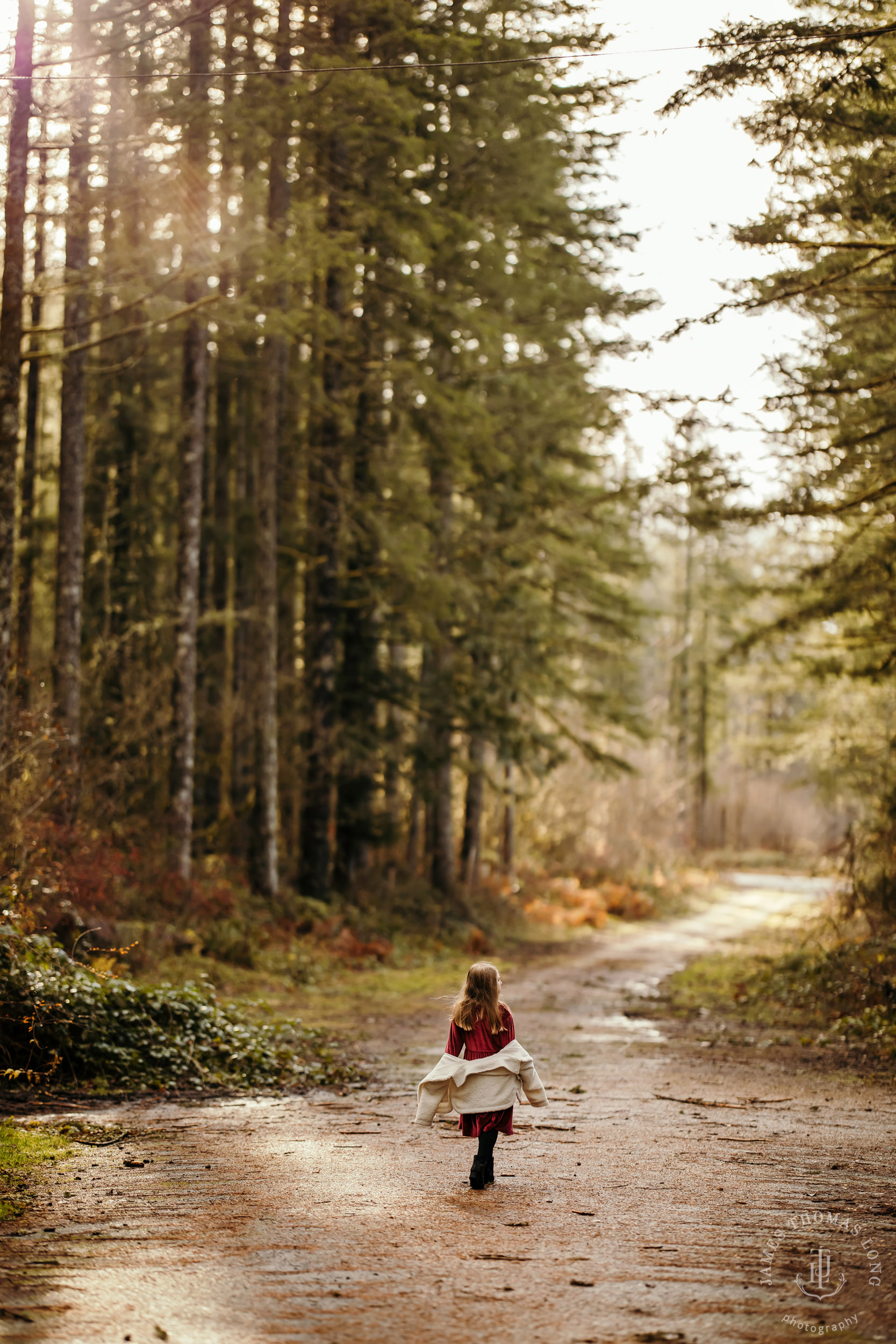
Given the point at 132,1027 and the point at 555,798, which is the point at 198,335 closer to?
the point at 132,1027

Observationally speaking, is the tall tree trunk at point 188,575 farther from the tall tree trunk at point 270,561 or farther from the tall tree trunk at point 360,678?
the tall tree trunk at point 360,678

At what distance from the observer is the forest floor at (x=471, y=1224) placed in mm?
3873

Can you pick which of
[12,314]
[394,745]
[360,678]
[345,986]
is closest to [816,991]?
[345,986]

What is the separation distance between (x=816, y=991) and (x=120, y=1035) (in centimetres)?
815

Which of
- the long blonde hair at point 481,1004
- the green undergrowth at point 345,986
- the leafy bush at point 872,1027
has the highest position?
the long blonde hair at point 481,1004

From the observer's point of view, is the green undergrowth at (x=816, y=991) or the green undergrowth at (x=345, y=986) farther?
the green undergrowth at (x=345, y=986)

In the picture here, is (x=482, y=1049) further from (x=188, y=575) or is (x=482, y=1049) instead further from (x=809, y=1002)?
(x=188, y=575)

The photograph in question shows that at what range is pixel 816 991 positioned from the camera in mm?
12680

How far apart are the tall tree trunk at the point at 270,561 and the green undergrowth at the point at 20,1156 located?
9420 millimetres

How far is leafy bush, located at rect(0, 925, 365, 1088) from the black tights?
307cm

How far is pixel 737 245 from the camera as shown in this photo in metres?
9.38

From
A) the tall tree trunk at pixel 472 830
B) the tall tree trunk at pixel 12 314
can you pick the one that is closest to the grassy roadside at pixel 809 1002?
the tall tree trunk at pixel 472 830

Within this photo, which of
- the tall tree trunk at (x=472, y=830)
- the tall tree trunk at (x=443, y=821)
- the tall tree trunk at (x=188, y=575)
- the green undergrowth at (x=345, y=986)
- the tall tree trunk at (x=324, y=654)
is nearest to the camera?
the green undergrowth at (x=345, y=986)

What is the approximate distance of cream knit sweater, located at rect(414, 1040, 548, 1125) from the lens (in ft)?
18.2
